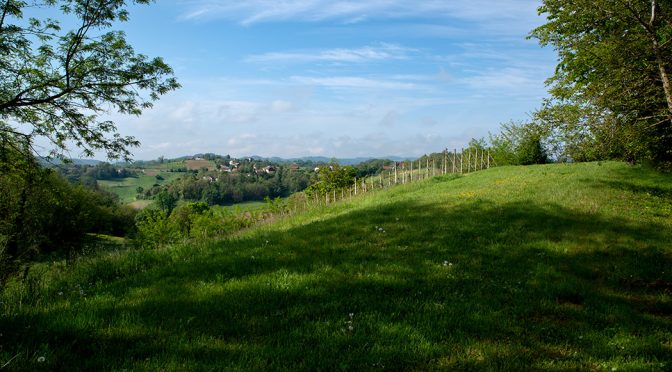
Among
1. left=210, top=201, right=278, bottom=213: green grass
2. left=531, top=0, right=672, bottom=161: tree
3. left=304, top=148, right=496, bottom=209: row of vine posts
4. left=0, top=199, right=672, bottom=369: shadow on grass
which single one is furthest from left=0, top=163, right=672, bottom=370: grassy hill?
left=210, top=201, right=278, bottom=213: green grass

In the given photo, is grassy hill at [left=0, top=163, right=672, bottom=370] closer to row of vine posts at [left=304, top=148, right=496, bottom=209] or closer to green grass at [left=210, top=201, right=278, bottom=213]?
row of vine posts at [left=304, top=148, right=496, bottom=209]

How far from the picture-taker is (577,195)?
1791 centimetres

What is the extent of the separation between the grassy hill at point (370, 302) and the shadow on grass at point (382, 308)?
32 millimetres

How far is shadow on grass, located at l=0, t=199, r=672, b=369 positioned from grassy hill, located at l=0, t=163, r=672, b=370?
0.11ft

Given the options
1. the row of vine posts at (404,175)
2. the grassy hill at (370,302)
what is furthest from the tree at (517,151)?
the grassy hill at (370,302)

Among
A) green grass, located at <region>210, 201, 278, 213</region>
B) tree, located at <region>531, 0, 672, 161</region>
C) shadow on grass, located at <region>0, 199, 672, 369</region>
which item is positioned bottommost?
green grass, located at <region>210, 201, 278, 213</region>

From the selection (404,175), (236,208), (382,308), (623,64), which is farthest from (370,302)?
(236,208)

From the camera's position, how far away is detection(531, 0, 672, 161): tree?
44.9ft

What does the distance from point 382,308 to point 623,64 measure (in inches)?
529

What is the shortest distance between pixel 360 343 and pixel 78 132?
15.6m

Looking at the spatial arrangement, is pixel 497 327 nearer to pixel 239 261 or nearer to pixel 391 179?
pixel 239 261

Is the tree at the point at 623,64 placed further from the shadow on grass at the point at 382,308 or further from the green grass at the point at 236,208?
the green grass at the point at 236,208

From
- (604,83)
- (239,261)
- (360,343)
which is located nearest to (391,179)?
(604,83)

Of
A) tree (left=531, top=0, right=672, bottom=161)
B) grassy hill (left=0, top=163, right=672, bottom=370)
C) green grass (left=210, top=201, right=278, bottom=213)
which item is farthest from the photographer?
green grass (left=210, top=201, right=278, bottom=213)
